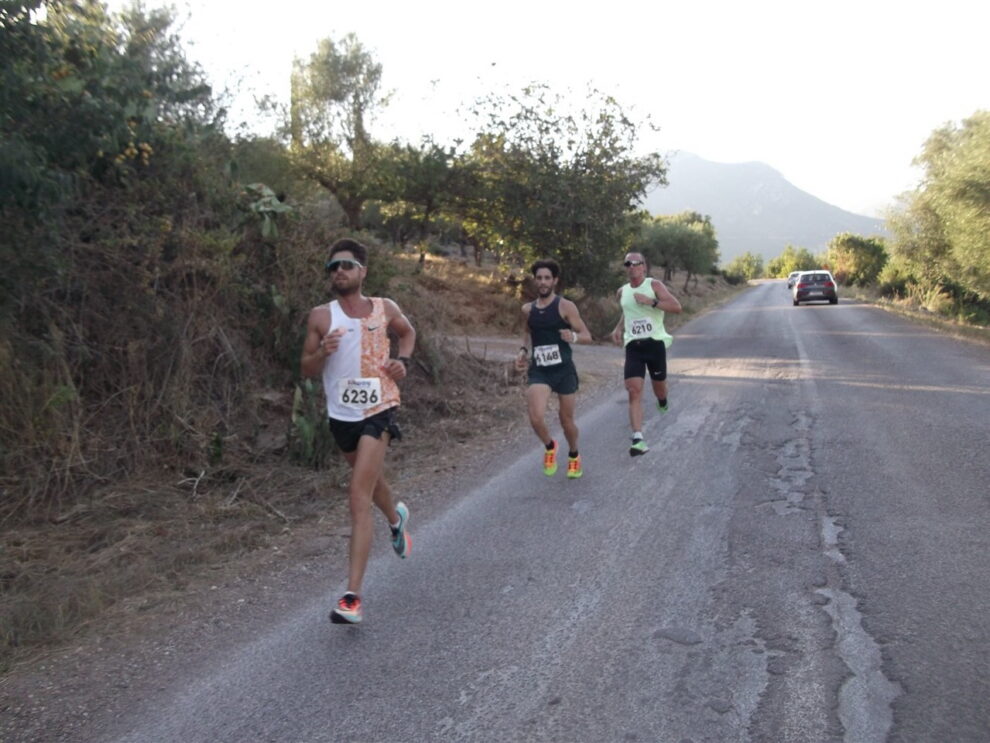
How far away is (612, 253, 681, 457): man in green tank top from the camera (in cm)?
776

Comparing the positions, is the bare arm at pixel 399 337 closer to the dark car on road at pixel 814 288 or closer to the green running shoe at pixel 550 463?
the green running shoe at pixel 550 463

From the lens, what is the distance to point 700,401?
10.9 meters

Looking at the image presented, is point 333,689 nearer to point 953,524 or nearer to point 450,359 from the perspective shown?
point 953,524

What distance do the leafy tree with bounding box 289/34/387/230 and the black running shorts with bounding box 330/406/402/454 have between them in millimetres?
21385

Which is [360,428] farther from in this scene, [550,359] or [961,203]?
[961,203]

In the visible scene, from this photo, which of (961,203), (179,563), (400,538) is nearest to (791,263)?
(961,203)

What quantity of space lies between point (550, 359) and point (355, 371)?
2.89m

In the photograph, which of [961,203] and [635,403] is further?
[961,203]

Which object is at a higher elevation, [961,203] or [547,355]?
[961,203]

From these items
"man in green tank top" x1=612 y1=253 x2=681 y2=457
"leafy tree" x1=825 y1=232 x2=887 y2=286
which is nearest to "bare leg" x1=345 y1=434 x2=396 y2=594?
"man in green tank top" x1=612 y1=253 x2=681 y2=457

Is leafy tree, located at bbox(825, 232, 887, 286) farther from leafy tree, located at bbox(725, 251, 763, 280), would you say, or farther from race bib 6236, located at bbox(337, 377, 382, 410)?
race bib 6236, located at bbox(337, 377, 382, 410)

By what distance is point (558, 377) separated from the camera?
705 centimetres

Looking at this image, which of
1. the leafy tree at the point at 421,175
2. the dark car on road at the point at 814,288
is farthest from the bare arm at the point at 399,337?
the dark car on road at the point at 814,288

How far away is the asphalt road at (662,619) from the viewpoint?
3182 mm
